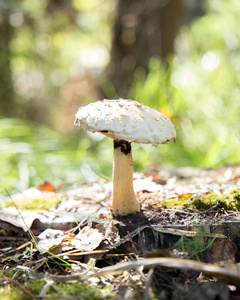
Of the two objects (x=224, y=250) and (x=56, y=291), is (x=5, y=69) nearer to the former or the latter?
(x=56, y=291)

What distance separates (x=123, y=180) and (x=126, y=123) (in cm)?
47

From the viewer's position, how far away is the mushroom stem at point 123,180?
1.83m

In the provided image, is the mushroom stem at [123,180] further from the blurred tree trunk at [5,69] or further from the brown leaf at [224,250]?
the blurred tree trunk at [5,69]

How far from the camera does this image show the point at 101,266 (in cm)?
160

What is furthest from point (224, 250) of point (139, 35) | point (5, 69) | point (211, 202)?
point (5, 69)

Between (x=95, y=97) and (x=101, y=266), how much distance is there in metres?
4.95

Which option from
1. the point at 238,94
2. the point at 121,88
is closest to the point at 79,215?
the point at 238,94

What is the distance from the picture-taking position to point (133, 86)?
5492 mm

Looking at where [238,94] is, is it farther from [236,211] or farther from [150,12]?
[236,211]

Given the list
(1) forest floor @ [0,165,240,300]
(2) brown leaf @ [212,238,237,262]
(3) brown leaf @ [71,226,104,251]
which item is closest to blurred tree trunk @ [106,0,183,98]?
(1) forest floor @ [0,165,240,300]

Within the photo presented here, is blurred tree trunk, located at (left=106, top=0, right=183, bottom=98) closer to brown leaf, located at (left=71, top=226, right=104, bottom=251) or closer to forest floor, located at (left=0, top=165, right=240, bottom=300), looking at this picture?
forest floor, located at (left=0, top=165, right=240, bottom=300)

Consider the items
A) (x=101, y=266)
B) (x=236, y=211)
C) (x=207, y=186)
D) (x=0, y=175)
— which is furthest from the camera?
(x=0, y=175)

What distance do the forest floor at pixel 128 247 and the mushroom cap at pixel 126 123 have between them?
55cm

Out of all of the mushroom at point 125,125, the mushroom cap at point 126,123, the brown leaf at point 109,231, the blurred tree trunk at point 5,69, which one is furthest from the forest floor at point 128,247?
the blurred tree trunk at point 5,69
